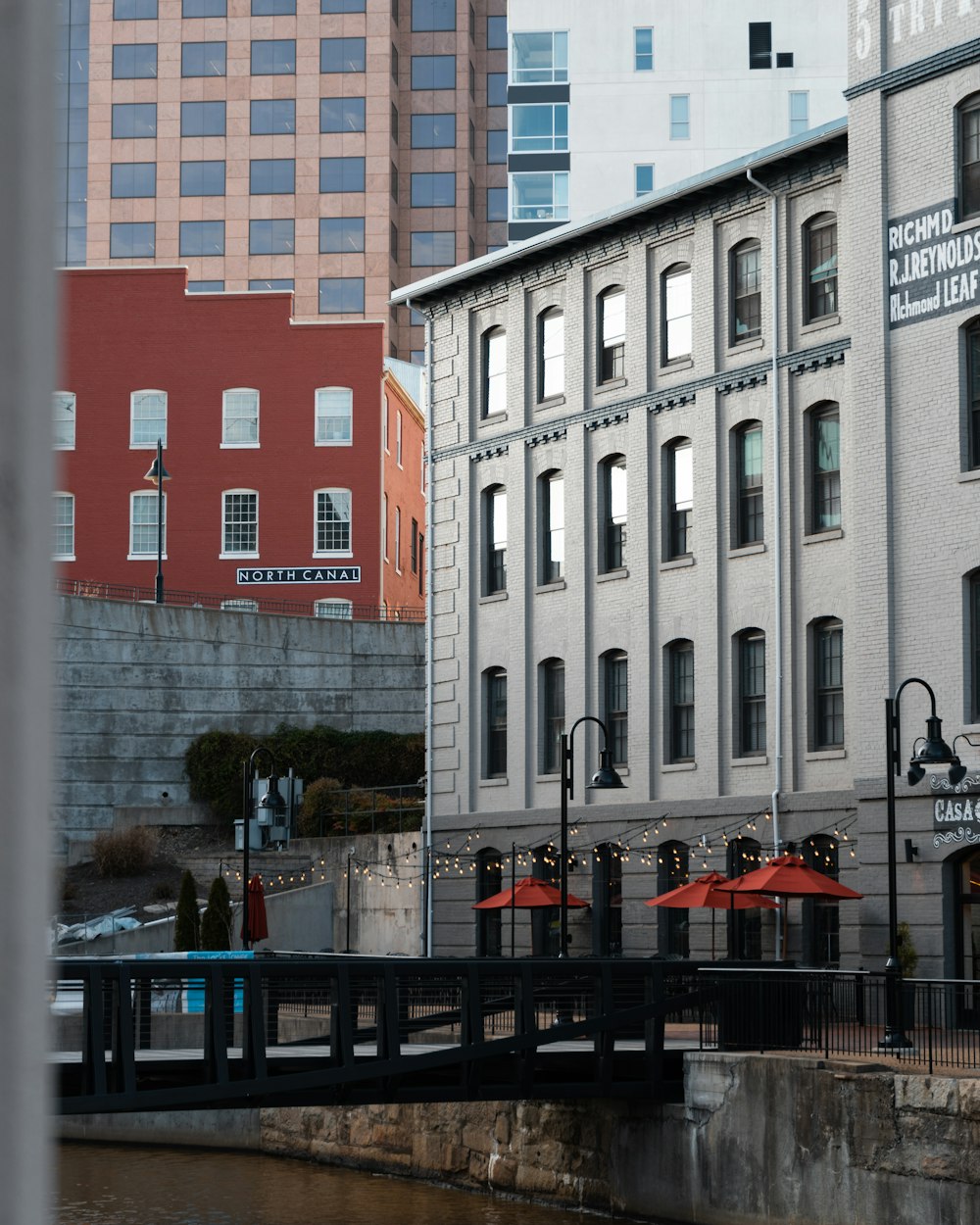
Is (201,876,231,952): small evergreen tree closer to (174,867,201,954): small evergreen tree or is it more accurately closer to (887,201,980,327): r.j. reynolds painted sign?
(174,867,201,954): small evergreen tree

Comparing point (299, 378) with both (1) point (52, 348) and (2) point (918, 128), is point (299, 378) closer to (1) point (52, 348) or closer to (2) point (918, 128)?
(2) point (918, 128)

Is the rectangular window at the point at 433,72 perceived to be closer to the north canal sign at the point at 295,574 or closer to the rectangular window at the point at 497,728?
the north canal sign at the point at 295,574

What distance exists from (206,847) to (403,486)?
23.3m

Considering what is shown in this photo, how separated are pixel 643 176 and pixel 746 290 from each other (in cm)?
4695

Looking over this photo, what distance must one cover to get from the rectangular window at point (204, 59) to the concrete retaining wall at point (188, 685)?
5939 centimetres

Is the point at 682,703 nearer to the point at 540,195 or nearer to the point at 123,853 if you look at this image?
the point at 123,853

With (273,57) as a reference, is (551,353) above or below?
below

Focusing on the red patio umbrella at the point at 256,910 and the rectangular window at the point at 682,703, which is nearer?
the red patio umbrella at the point at 256,910

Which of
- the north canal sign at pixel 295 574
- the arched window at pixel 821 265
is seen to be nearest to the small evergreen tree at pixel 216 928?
the arched window at pixel 821 265

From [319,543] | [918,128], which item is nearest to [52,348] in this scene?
[918,128]

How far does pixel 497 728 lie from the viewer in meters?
40.6

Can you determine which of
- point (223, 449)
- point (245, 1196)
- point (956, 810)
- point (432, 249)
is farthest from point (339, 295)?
point (245, 1196)

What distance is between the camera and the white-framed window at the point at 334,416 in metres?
67.8

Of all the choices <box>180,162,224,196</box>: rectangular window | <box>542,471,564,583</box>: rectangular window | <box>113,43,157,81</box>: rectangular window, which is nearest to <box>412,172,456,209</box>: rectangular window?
<box>180,162,224,196</box>: rectangular window
